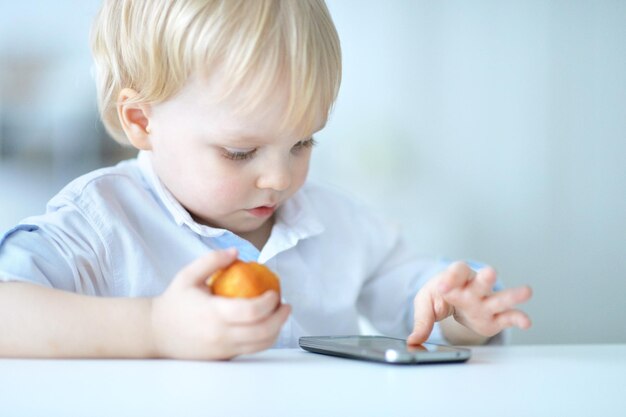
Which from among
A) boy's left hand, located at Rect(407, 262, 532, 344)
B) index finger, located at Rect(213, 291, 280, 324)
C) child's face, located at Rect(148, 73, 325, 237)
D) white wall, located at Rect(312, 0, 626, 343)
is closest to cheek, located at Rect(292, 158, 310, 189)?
child's face, located at Rect(148, 73, 325, 237)

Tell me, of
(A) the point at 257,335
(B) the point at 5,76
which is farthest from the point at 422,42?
(A) the point at 257,335

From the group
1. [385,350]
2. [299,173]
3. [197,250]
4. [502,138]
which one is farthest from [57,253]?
[502,138]

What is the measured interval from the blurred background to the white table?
3.70ft

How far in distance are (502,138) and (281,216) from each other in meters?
0.91

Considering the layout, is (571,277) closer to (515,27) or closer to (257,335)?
(515,27)

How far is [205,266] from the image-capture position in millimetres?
683

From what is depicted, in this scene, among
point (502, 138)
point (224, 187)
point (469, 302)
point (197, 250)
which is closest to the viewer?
point (469, 302)

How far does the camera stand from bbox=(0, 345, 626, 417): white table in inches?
20.1

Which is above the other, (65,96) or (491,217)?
(65,96)

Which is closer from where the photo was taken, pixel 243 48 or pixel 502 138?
pixel 243 48

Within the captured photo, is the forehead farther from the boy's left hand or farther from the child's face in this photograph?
the boy's left hand

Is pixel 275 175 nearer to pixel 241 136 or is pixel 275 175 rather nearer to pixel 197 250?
pixel 241 136

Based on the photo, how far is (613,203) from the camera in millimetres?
1941

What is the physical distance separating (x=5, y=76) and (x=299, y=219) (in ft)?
3.15
